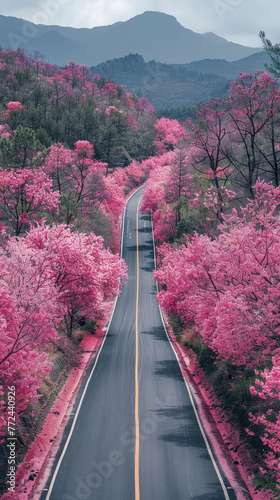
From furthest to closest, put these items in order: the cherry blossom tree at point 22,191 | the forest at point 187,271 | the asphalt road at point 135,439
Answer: the cherry blossom tree at point 22,191
the asphalt road at point 135,439
the forest at point 187,271

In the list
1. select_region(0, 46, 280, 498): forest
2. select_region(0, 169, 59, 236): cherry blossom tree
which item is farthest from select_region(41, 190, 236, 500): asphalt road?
select_region(0, 169, 59, 236): cherry blossom tree

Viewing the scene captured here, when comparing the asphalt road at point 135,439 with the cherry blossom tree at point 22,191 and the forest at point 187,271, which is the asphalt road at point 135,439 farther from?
the cherry blossom tree at point 22,191

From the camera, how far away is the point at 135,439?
17.7 metres

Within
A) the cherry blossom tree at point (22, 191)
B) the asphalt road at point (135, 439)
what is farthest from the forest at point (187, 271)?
the asphalt road at point (135, 439)

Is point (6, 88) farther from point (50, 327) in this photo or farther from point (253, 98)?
point (50, 327)

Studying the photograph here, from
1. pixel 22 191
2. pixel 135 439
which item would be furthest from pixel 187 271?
pixel 22 191

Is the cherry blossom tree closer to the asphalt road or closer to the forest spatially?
the forest

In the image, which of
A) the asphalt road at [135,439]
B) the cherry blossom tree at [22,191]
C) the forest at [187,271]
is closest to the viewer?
the forest at [187,271]

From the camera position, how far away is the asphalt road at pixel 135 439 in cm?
1439

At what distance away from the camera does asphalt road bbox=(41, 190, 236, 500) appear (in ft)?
47.2

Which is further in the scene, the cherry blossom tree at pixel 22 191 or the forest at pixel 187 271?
the cherry blossom tree at pixel 22 191

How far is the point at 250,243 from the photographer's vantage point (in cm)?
1600

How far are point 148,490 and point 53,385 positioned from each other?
28.1 ft

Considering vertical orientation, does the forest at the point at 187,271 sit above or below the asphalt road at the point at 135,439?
above
